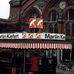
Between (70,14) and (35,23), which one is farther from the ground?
(70,14)

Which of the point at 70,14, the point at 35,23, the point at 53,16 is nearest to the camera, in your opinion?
the point at 35,23

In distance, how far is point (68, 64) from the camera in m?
31.2

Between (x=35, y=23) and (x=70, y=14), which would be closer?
(x=35, y=23)

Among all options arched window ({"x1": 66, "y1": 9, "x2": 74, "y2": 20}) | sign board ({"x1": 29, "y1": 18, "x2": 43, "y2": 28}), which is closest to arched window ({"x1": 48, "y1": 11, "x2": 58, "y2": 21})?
arched window ({"x1": 66, "y1": 9, "x2": 74, "y2": 20})

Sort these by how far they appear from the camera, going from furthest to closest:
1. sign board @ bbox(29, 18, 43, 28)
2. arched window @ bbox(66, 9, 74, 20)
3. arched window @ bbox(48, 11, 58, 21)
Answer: arched window @ bbox(48, 11, 58, 21)
arched window @ bbox(66, 9, 74, 20)
sign board @ bbox(29, 18, 43, 28)

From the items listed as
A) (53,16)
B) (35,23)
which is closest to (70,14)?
(53,16)

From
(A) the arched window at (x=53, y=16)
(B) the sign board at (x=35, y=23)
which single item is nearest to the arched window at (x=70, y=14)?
(A) the arched window at (x=53, y=16)

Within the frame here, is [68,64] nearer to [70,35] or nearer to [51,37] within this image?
[70,35]

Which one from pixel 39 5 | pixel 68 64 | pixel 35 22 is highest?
pixel 39 5

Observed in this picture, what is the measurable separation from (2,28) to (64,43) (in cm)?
1337

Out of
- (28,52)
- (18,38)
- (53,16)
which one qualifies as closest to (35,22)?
(18,38)

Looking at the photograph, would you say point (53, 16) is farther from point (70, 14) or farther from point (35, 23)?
point (35, 23)

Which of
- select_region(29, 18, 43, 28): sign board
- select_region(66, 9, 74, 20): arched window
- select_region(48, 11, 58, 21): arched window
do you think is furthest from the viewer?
select_region(48, 11, 58, 21): arched window

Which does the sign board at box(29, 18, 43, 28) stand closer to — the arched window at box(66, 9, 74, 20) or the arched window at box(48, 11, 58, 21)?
the arched window at box(66, 9, 74, 20)
